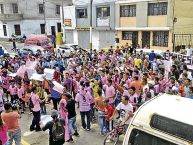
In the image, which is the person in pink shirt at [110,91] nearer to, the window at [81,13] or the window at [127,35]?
the window at [127,35]

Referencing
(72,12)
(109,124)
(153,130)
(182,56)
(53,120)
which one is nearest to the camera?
(153,130)

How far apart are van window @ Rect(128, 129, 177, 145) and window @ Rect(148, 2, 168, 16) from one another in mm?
23298

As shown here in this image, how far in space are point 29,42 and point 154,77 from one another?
24.4 meters

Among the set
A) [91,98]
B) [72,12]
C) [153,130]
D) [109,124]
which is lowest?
[109,124]

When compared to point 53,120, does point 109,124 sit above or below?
below

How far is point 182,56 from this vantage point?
56.9ft

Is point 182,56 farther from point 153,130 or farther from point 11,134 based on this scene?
point 153,130

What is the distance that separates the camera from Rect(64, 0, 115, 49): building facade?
32.7m

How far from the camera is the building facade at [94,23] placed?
32.7 metres

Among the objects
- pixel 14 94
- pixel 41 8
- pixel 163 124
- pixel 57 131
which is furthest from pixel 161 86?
pixel 41 8

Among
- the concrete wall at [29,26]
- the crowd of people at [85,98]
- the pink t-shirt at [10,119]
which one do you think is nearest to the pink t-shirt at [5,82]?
the crowd of people at [85,98]

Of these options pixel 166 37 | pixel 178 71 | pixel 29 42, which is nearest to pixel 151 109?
pixel 178 71

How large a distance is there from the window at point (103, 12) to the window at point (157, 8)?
599 cm

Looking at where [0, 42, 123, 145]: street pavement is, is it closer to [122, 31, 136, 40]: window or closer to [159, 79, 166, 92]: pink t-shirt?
[159, 79, 166, 92]: pink t-shirt
